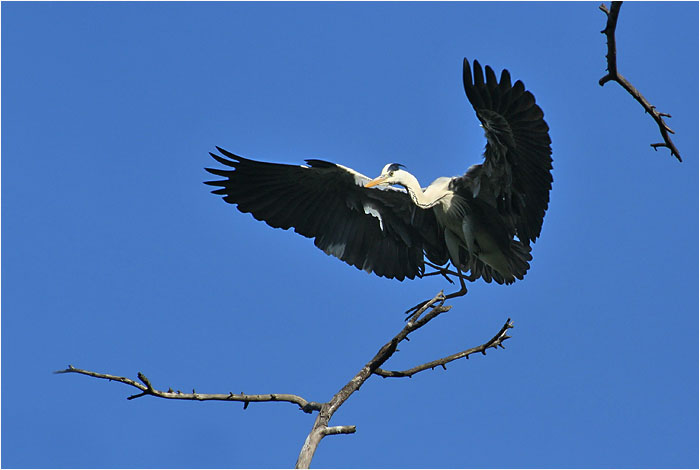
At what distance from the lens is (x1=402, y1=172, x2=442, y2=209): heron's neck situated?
846 centimetres

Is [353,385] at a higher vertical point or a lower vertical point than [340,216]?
lower

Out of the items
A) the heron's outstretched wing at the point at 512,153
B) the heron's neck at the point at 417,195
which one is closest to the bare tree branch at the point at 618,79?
the heron's outstretched wing at the point at 512,153

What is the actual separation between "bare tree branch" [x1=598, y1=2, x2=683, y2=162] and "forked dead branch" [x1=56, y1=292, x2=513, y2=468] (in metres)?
2.19

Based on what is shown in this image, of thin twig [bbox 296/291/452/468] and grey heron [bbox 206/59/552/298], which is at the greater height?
grey heron [bbox 206/59/552/298]

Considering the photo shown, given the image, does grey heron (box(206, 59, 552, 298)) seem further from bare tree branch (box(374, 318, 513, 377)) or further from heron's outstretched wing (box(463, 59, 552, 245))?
bare tree branch (box(374, 318, 513, 377))

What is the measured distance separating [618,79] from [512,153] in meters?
2.59

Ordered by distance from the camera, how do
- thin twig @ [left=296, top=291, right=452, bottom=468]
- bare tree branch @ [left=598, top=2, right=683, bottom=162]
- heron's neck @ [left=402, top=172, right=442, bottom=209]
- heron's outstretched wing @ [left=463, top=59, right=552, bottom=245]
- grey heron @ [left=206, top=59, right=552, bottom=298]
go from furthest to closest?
heron's neck @ [left=402, top=172, right=442, bottom=209] → grey heron @ [left=206, top=59, right=552, bottom=298] → heron's outstretched wing @ [left=463, top=59, right=552, bottom=245] → thin twig @ [left=296, top=291, right=452, bottom=468] → bare tree branch @ [left=598, top=2, right=683, bottom=162]

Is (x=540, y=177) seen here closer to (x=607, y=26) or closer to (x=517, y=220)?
(x=517, y=220)

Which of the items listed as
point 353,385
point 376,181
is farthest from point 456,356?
point 376,181

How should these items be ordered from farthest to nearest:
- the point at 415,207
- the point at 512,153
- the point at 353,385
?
1. the point at 415,207
2. the point at 512,153
3. the point at 353,385

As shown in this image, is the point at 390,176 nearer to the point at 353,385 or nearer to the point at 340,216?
the point at 340,216

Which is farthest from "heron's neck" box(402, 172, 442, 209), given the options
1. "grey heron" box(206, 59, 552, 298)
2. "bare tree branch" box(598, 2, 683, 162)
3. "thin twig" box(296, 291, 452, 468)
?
"bare tree branch" box(598, 2, 683, 162)

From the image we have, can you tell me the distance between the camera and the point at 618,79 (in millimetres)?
5312

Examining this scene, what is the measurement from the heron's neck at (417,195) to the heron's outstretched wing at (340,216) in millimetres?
487
